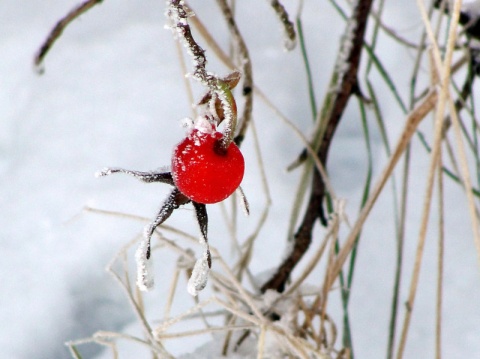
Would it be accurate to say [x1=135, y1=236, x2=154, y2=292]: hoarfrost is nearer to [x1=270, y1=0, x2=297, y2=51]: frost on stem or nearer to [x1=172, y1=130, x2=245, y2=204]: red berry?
[x1=172, y1=130, x2=245, y2=204]: red berry

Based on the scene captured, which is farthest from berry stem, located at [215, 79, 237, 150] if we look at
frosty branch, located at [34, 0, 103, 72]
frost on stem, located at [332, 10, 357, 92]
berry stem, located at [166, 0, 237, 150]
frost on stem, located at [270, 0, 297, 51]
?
frost on stem, located at [332, 10, 357, 92]

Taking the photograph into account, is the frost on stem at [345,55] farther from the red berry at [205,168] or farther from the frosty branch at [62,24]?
the red berry at [205,168]

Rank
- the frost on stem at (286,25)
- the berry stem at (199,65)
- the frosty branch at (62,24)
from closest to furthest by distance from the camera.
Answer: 1. the berry stem at (199,65)
2. the frost on stem at (286,25)
3. the frosty branch at (62,24)

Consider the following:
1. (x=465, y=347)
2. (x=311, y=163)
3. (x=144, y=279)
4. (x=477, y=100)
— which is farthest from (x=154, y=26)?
(x=144, y=279)

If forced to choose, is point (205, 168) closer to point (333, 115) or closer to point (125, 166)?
point (333, 115)

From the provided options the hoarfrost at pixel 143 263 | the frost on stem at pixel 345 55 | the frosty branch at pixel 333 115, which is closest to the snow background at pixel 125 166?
the frosty branch at pixel 333 115

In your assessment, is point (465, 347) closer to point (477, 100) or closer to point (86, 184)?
point (477, 100)

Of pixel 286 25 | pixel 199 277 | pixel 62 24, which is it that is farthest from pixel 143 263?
pixel 62 24
